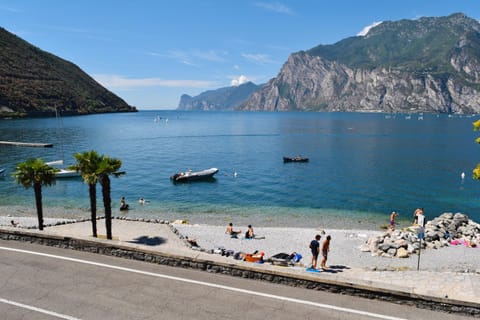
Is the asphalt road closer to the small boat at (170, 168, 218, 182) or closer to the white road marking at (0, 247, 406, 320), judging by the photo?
the white road marking at (0, 247, 406, 320)

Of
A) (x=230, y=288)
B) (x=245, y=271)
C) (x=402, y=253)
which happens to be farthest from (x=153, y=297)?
(x=402, y=253)

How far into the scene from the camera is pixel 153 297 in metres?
11.3

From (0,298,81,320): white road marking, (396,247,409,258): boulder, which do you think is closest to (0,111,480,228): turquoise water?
(396,247,409,258): boulder

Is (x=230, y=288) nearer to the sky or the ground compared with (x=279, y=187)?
nearer to the sky

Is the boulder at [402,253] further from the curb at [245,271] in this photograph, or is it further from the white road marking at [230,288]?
the white road marking at [230,288]

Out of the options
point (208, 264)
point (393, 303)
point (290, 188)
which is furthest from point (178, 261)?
point (290, 188)

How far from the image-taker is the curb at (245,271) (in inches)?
436

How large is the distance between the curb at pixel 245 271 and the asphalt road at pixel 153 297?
0.73ft

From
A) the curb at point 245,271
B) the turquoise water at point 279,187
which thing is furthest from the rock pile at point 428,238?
the curb at point 245,271

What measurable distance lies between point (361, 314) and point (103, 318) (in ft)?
25.1

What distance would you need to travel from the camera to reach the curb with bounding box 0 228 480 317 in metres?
11.1

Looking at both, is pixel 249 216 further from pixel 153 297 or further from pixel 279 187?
pixel 153 297

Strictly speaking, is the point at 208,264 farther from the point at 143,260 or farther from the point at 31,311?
the point at 31,311

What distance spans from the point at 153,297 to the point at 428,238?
23.2m
